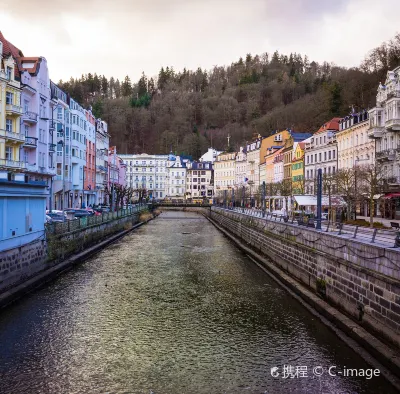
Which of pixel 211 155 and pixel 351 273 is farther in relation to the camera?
pixel 211 155

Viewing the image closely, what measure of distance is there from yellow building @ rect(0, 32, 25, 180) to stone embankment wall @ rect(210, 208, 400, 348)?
85.4 feet

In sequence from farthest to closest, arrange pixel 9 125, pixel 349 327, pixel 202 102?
pixel 202 102
pixel 9 125
pixel 349 327

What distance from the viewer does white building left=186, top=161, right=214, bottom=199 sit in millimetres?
136625

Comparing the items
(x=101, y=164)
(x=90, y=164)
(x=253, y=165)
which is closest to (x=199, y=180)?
(x=253, y=165)

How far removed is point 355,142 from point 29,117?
37.2m

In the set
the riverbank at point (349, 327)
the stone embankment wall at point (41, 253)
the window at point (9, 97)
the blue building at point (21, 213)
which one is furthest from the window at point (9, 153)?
the riverbank at point (349, 327)

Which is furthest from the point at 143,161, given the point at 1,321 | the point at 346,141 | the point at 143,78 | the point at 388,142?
the point at 1,321

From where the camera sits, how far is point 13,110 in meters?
40.5

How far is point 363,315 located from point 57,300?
38.5 feet

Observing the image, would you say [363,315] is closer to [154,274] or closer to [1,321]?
[1,321]

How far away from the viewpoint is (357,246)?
1377 cm

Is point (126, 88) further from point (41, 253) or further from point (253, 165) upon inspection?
point (41, 253)

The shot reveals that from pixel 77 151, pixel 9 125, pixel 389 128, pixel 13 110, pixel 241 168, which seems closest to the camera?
pixel 13 110

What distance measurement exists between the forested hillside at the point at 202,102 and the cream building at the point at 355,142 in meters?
56.4
